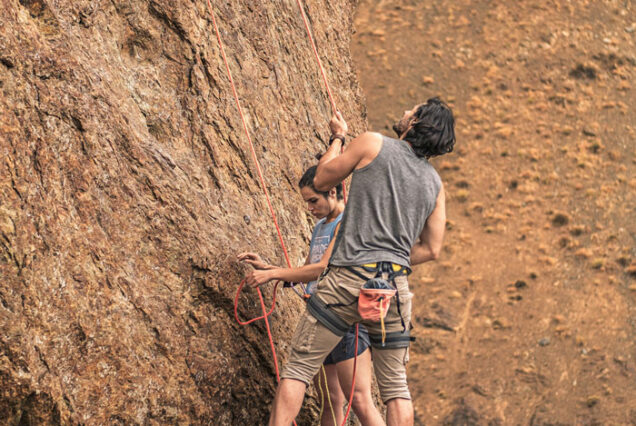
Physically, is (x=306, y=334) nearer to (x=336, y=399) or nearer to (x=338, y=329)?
(x=338, y=329)

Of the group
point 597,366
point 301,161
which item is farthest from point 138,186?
point 597,366

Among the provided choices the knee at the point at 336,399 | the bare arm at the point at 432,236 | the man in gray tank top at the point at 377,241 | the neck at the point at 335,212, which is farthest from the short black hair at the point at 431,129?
the knee at the point at 336,399

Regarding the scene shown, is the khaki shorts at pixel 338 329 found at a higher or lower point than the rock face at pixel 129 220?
lower

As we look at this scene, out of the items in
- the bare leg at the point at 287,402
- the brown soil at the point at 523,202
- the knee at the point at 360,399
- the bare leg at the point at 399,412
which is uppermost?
the bare leg at the point at 287,402

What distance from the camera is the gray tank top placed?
4.41 meters

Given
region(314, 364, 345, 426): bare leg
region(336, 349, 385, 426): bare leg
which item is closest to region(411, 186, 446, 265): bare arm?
region(336, 349, 385, 426): bare leg

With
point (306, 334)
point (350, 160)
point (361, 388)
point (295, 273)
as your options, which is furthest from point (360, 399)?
point (350, 160)

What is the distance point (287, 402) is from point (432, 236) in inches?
58.6

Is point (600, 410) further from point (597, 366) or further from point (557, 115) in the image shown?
point (557, 115)

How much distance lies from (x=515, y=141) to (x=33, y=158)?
105ft

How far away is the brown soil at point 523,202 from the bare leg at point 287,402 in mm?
19614

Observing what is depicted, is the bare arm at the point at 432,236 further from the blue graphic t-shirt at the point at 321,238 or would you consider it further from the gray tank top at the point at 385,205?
the blue graphic t-shirt at the point at 321,238

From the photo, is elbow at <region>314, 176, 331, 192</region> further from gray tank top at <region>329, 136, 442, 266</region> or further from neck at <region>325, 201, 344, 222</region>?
neck at <region>325, 201, 344, 222</region>

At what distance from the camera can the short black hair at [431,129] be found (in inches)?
175
